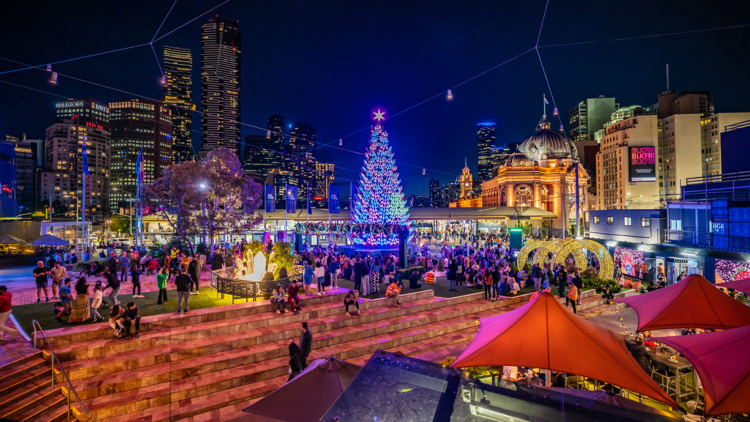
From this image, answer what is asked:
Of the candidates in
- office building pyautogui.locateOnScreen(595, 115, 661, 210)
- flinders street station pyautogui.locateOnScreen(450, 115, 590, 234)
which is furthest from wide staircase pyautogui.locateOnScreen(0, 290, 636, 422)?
office building pyautogui.locateOnScreen(595, 115, 661, 210)

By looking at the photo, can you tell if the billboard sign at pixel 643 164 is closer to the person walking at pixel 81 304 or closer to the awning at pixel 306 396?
Result: the awning at pixel 306 396

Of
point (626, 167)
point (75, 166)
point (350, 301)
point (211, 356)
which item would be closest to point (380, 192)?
point (350, 301)

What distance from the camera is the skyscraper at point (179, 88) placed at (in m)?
158

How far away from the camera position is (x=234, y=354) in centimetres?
870

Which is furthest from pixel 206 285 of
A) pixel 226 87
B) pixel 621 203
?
pixel 226 87

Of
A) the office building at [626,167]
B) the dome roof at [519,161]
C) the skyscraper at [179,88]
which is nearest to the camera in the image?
the dome roof at [519,161]

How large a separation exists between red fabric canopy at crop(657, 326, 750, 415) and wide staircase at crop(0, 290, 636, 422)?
19.7 ft

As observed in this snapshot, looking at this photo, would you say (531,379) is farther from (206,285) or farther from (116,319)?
(206,285)

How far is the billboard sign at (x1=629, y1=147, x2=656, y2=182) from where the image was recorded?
5612cm

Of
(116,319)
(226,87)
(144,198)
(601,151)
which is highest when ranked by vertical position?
(226,87)

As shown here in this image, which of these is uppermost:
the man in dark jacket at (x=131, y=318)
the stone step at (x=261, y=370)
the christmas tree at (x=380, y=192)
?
the christmas tree at (x=380, y=192)

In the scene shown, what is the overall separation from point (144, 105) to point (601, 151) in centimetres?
15825

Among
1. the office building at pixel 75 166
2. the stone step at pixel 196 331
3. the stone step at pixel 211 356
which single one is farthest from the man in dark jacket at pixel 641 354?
the office building at pixel 75 166

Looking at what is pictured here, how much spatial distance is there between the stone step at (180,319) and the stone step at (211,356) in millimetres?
903
